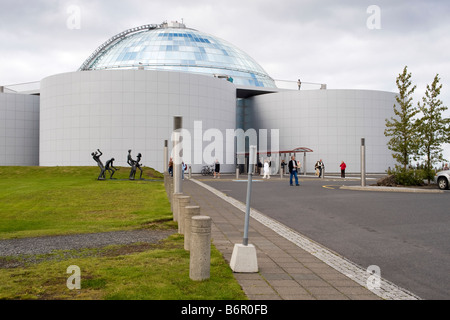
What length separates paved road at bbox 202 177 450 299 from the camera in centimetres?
581

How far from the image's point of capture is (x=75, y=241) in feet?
27.4

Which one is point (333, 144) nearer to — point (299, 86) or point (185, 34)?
point (299, 86)

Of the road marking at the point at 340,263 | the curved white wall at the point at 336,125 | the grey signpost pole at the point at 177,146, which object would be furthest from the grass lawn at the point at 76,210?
the curved white wall at the point at 336,125

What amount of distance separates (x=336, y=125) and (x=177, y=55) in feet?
76.3

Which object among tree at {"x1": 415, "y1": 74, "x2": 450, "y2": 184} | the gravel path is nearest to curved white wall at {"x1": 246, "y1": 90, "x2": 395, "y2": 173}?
tree at {"x1": 415, "y1": 74, "x2": 450, "y2": 184}

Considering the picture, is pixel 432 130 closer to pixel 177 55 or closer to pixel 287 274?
pixel 287 274

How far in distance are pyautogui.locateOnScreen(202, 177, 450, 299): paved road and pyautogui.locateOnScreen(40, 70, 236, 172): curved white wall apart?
33418 millimetres

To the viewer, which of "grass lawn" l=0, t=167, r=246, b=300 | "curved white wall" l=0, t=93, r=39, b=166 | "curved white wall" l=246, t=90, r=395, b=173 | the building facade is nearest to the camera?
"grass lawn" l=0, t=167, r=246, b=300

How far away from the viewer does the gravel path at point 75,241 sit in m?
7.53

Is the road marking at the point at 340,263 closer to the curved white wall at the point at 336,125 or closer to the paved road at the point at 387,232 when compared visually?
the paved road at the point at 387,232

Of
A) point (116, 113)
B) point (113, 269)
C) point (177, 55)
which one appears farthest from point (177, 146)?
point (177, 55)

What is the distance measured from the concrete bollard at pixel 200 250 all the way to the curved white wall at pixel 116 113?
140ft

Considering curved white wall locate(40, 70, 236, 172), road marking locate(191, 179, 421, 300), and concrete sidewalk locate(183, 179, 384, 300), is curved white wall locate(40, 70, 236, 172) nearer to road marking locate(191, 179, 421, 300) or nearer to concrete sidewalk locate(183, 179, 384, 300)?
road marking locate(191, 179, 421, 300)
